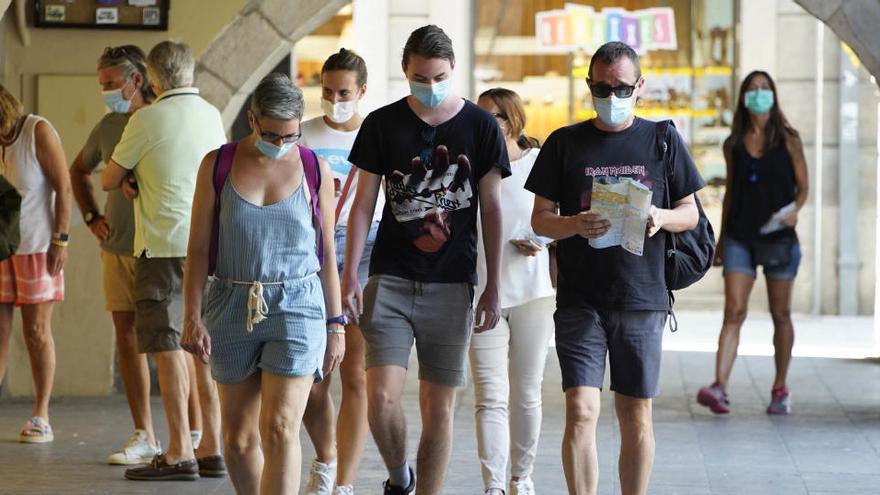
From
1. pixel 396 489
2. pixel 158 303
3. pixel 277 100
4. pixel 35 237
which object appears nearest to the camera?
pixel 277 100

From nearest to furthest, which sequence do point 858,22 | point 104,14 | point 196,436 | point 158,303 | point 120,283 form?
point 158,303
point 120,283
point 196,436
point 858,22
point 104,14

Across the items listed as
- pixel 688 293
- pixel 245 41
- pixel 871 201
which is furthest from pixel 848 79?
pixel 245 41

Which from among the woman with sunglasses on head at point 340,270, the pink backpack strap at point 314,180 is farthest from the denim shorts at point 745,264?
the pink backpack strap at point 314,180

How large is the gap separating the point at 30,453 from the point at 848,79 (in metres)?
10.0

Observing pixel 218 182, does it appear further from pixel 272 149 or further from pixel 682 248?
pixel 682 248

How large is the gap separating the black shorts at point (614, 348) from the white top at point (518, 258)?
0.89m

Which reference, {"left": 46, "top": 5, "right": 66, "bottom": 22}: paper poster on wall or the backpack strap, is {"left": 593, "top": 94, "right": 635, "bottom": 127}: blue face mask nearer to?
the backpack strap

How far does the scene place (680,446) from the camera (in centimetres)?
820

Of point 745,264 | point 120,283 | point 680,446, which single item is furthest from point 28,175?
point 745,264

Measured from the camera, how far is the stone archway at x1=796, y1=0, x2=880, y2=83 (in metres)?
8.76

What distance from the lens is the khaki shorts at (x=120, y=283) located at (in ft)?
24.6

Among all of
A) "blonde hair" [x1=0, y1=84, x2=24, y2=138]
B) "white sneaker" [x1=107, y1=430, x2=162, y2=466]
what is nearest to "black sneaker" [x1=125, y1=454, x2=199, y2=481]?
"white sneaker" [x1=107, y1=430, x2=162, y2=466]

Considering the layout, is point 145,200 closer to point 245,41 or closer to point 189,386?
point 189,386

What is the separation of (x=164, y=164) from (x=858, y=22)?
4.10 metres
